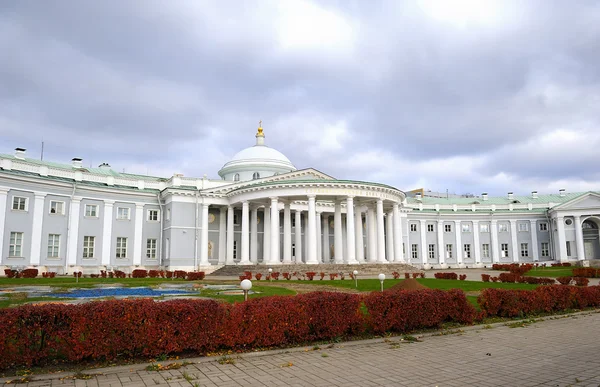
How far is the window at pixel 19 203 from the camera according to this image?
3557cm

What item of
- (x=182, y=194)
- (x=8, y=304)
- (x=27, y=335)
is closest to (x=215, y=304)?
(x=27, y=335)

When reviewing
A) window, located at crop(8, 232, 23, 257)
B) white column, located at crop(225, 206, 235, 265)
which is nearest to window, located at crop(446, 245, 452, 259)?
white column, located at crop(225, 206, 235, 265)

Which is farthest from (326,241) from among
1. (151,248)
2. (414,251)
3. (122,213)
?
(122,213)

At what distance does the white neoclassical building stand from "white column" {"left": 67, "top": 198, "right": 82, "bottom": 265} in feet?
0.30

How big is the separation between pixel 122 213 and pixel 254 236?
1390cm

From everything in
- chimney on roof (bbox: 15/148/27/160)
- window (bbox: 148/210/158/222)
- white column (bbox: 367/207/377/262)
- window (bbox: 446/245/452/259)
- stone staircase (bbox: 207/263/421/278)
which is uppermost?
chimney on roof (bbox: 15/148/27/160)

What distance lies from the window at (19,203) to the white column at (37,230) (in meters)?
0.73

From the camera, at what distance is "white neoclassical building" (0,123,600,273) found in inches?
1451

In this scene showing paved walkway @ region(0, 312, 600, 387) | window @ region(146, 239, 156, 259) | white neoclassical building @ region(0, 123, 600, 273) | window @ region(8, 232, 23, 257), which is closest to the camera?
paved walkway @ region(0, 312, 600, 387)

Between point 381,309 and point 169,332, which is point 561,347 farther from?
point 169,332

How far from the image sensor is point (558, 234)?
60.5 m

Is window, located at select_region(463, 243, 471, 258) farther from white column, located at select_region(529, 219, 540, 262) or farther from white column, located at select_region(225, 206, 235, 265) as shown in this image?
white column, located at select_region(225, 206, 235, 265)

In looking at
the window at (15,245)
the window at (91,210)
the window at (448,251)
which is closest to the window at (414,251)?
the window at (448,251)

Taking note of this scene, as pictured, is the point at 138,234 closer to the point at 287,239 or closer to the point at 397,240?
the point at 287,239
